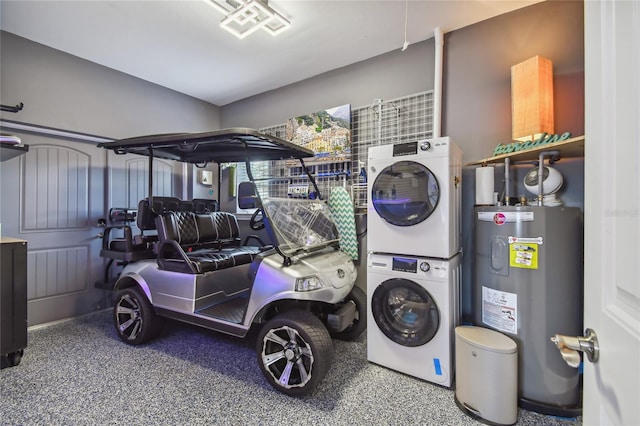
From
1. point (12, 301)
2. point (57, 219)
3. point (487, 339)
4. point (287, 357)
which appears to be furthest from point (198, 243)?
point (487, 339)

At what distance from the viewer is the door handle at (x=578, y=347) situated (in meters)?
0.61

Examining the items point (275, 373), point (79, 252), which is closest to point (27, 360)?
point (79, 252)

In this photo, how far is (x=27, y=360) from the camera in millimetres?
2389

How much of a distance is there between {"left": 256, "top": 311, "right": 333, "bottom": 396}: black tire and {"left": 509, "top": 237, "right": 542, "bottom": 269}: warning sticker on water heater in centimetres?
136

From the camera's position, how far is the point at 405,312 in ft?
7.37

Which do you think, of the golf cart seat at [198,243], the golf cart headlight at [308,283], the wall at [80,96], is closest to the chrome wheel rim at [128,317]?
the golf cart seat at [198,243]

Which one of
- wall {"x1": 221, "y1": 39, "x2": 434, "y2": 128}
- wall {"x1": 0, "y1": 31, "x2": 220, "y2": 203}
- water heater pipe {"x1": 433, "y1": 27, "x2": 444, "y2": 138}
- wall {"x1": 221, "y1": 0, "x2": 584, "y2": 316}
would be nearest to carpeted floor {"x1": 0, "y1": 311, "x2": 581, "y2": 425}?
wall {"x1": 221, "y1": 0, "x2": 584, "y2": 316}

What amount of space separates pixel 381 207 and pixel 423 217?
35 cm

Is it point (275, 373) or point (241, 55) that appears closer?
point (275, 373)

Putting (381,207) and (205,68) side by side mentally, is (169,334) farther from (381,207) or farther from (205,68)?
(205,68)

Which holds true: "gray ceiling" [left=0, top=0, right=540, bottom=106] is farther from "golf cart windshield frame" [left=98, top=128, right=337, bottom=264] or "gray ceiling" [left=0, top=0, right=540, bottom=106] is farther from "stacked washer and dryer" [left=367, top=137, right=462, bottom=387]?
"stacked washer and dryer" [left=367, top=137, right=462, bottom=387]

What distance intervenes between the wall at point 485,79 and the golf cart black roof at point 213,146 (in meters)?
1.26

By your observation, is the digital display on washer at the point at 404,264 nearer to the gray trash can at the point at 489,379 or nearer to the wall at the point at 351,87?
the gray trash can at the point at 489,379
